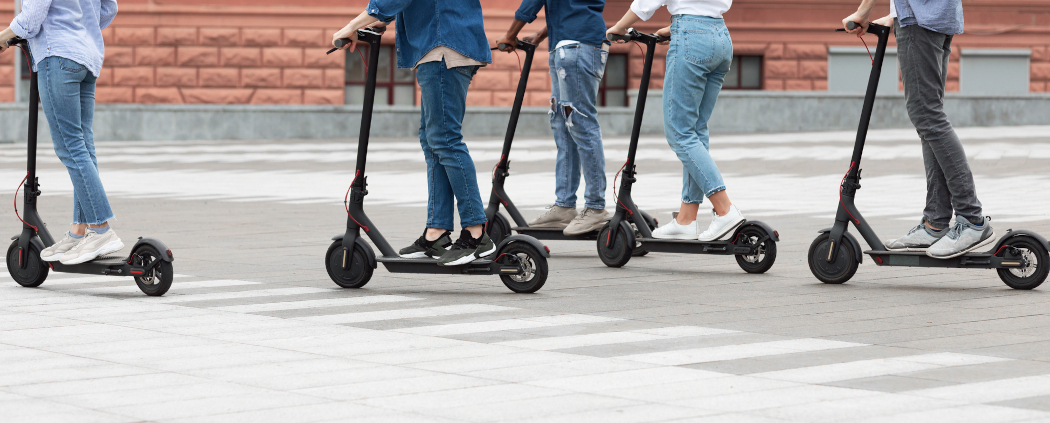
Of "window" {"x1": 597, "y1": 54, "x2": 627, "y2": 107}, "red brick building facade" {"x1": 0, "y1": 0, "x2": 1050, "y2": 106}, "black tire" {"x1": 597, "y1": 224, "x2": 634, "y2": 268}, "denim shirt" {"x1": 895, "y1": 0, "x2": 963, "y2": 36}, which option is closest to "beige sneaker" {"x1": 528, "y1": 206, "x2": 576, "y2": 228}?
"black tire" {"x1": 597, "y1": 224, "x2": 634, "y2": 268}

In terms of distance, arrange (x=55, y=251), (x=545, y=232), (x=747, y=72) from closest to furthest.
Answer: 1. (x=55, y=251)
2. (x=545, y=232)
3. (x=747, y=72)

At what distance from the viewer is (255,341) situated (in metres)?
5.36

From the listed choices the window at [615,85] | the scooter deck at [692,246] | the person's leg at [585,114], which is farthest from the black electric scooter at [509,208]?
the window at [615,85]

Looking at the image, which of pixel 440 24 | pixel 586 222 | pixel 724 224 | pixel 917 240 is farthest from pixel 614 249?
pixel 440 24

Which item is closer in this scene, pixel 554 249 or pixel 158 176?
pixel 554 249

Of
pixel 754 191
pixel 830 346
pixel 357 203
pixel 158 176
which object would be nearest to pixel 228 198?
pixel 158 176

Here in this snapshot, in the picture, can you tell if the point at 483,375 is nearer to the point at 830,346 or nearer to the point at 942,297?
the point at 830,346

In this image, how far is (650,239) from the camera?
7.93m

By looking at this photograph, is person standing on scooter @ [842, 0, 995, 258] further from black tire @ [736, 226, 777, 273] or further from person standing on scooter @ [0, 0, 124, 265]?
person standing on scooter @ [0, 0, 124, 265]

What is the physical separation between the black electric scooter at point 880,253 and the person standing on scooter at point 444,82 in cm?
158

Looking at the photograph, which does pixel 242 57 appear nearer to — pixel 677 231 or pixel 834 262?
pixel 677 231

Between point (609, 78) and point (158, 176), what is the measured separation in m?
13.6

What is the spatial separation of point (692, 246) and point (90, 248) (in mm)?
2961

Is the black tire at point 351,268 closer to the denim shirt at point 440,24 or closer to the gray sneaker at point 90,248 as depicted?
the denim shirt at point 440,24
